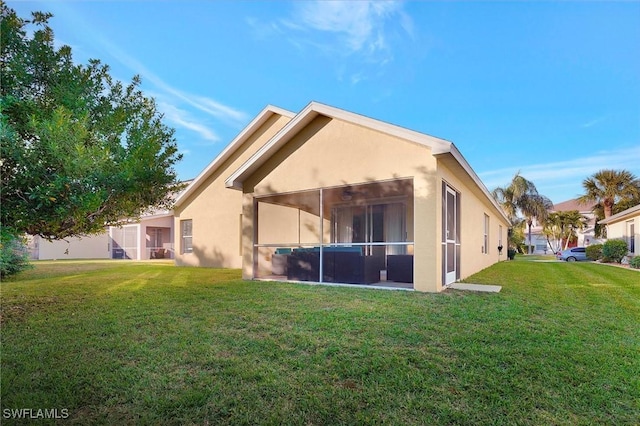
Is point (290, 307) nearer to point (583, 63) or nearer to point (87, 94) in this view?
point (87, 94)

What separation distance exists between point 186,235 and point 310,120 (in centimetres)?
1086

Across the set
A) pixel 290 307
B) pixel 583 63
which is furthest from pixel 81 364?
pixel 583 63

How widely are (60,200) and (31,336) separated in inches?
77.1

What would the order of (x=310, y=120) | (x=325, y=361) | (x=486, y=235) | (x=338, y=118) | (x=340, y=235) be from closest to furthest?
(x=325, y=361), (x=338, y=118), (x=310, y=120), (x=340, y=235), (x=486, y=235)

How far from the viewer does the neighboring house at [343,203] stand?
7.73 meters

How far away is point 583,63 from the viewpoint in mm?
12594

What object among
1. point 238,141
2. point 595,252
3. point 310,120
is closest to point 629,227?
point 595,252

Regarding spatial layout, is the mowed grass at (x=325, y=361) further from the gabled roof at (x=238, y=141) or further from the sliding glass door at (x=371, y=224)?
the gabled roof at (x=238, y=141)

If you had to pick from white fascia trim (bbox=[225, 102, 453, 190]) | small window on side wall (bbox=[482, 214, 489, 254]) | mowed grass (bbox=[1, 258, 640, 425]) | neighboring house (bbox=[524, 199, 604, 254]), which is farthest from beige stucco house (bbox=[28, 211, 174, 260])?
neighboring house (bbox=[524, 199, 604, 254])

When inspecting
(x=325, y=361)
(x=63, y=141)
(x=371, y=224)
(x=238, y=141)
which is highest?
(x=238, y=141)

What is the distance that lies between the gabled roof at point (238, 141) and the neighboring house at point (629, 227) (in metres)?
19.1

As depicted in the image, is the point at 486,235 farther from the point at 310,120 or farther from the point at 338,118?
the point at 310,120

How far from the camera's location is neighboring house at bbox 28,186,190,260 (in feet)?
72.5

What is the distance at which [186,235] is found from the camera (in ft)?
56.6
